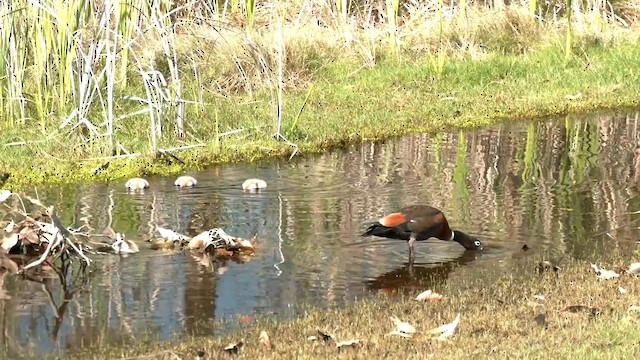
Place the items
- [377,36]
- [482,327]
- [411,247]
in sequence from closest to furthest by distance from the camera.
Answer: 1. [482,327]
2. [411,247]
3. [377,36]

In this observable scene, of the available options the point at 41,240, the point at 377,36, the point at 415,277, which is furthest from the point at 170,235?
the point at 377,36

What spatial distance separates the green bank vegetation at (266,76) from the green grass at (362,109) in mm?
31

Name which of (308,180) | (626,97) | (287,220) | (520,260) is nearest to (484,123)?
(626,97)

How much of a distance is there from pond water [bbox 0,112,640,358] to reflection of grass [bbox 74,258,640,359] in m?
0.47

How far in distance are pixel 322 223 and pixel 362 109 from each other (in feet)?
23.7

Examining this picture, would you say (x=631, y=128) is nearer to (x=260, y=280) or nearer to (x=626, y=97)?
(x=626, y=97)

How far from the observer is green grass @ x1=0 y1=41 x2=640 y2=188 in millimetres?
13195

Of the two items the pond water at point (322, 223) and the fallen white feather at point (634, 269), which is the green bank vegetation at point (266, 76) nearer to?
the pond water at point (322, 223)

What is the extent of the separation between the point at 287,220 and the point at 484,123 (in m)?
7.03

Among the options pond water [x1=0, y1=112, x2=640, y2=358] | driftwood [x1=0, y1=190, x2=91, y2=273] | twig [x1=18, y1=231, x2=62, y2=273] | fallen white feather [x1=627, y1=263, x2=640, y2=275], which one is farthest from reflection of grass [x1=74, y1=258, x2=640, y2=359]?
driftwood [x1=0, y1=190, x2=91, y2=273]

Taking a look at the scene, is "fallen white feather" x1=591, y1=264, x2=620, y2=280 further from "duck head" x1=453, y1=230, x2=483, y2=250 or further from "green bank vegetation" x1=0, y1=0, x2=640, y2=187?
"green bank vegetation" x1=0, y1=0, x2=640, y2=187

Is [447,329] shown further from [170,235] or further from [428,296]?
[170,235]

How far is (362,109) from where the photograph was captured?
1741 cm

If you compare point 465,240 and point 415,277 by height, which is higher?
point 465,240
